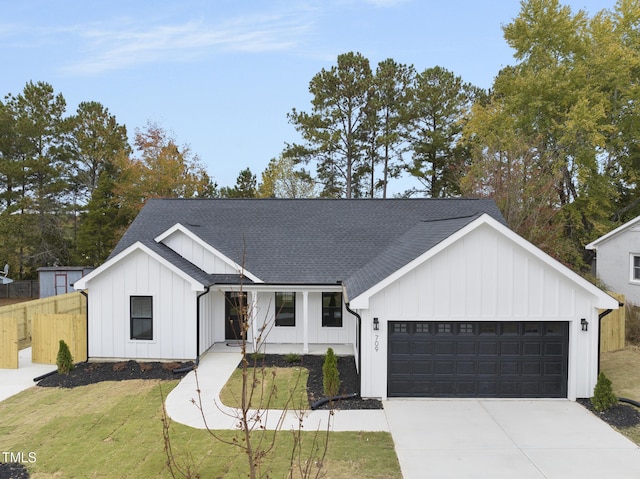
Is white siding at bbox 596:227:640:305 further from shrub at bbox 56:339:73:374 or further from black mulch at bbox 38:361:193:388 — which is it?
shrub at bbox 56:339:73:374

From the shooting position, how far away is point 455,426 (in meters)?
9.75

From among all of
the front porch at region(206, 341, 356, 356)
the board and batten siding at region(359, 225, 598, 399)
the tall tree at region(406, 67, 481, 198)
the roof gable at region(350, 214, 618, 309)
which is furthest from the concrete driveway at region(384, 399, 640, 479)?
the tall tree at region(406, 67, 481, 198)

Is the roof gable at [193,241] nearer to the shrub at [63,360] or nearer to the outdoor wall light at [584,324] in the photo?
the shrub at [63,360]

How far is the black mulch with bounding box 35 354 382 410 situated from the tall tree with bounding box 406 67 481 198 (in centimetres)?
2553

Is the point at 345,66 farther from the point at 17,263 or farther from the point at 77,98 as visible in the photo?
the point at 17,263

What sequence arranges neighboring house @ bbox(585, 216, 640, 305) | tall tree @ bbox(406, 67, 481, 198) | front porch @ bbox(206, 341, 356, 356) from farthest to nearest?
tall tree @ bbox(406, 67, 481, 198), neighboring house @ bbox(585, 216, 640, 305), front porch @ bbox(206, 341, 356, 356)

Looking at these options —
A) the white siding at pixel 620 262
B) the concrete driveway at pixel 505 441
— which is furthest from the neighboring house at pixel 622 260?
the concrete driveway at pixel 505 441

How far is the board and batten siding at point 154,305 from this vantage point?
14664 mm

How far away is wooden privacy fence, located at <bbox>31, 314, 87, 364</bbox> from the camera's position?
14.7 metres

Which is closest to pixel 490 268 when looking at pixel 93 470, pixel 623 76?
pixel 93 470

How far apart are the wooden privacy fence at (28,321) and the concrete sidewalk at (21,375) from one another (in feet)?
0.84

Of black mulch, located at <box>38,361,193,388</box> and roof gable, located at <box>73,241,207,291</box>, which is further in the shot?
roof gable, located at <box>73,241,207,291</box>

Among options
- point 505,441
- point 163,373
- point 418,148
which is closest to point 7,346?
point 163,373

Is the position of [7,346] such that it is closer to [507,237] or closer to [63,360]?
[63,360]
